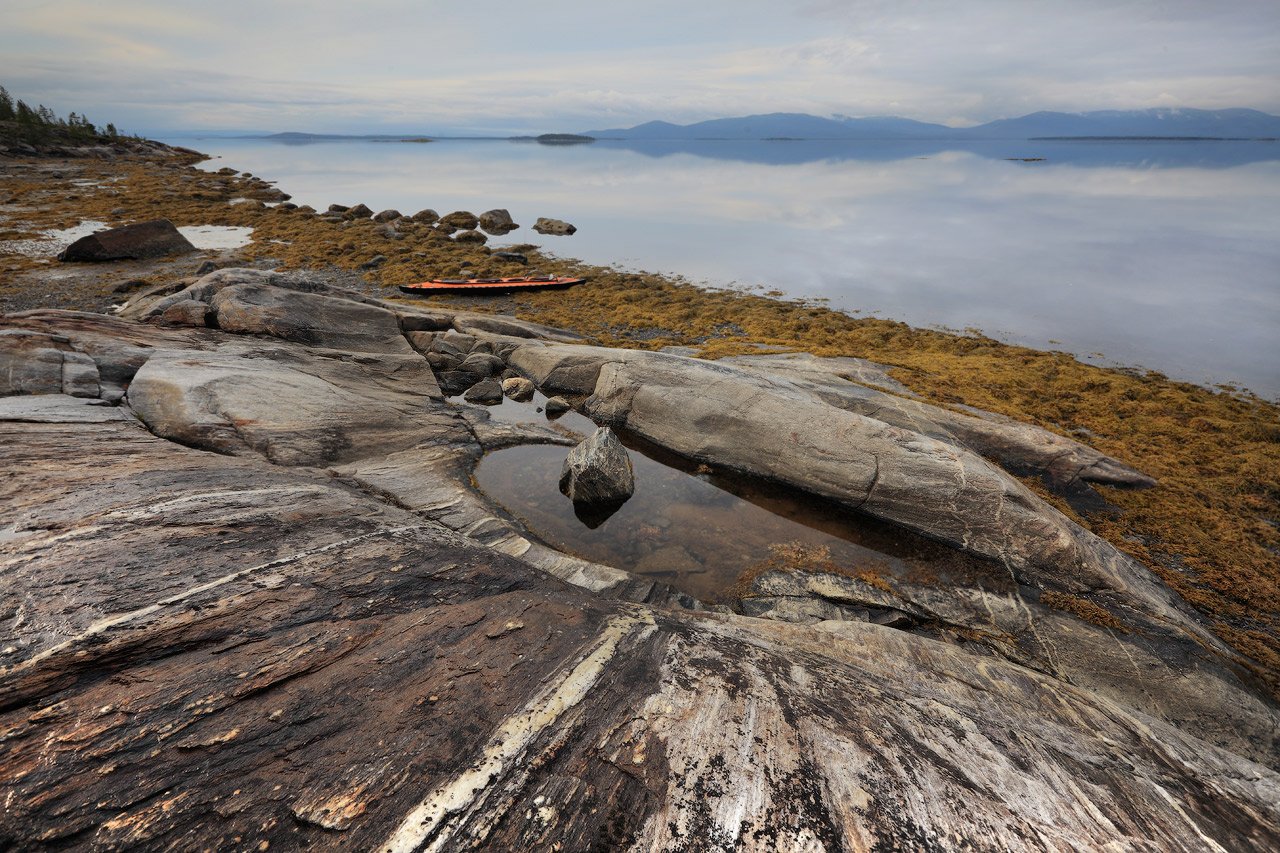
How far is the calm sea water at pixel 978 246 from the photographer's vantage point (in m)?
32.5

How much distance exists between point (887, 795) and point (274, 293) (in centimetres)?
2261

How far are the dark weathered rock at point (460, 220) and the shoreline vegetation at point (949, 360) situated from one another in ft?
16.7

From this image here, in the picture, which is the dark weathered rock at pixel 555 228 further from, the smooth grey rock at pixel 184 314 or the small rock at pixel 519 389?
the smooth grey rock at pixel 184 314

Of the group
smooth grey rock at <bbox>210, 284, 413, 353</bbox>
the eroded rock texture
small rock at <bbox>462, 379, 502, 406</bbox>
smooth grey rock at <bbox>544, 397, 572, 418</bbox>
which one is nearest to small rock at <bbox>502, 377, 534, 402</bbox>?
small rock at <bbox>462, 379, 502, 406</bbox>

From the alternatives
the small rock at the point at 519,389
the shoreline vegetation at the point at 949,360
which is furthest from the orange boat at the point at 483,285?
the small rock at the point at 519,389

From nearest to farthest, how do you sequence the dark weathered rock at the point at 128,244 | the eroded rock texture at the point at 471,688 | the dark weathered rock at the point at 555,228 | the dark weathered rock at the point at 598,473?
1. the eroded rock texture at the point at 471,688
2. the dark weathered rock at the point at 598,473
3. the dark weathered rock at the point at 128,244
4. the dark weathered rock at the point at 555,228

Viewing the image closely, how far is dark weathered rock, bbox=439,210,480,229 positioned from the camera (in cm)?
6096

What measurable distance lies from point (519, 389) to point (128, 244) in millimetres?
35388

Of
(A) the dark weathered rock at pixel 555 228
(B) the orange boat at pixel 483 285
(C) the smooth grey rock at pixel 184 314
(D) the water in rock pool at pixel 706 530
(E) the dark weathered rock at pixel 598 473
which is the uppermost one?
(A) the dark weathered rock at pixel 555 228

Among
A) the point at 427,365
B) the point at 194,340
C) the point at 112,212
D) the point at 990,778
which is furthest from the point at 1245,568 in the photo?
the point at 112,212

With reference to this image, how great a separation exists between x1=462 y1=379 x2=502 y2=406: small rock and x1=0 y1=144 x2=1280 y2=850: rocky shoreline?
187 inches

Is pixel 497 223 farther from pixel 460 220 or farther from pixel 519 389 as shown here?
pixel 519 389

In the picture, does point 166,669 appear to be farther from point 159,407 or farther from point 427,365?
point 427,365

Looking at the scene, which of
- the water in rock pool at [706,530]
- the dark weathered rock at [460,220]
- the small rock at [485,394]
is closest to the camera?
the water in rock pool at [706,530]
